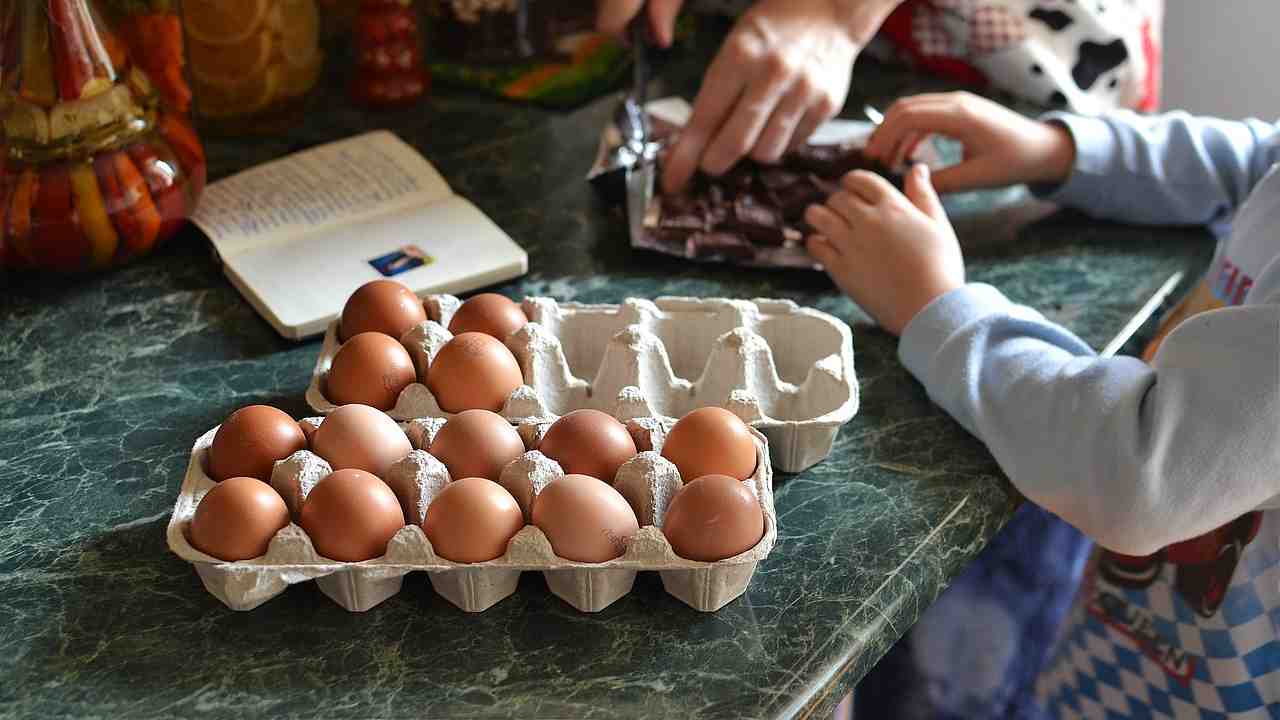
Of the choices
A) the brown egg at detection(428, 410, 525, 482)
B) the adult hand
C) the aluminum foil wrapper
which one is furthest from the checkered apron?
the brown egg at detection(428, 410, 525, 482)

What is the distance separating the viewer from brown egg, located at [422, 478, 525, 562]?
838mm

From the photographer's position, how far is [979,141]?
144cm

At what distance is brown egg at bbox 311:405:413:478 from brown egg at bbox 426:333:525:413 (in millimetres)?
80

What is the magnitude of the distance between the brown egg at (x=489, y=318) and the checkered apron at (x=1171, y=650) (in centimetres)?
68

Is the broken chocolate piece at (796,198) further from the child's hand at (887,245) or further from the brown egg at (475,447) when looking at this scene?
the brown egg at (475,447)

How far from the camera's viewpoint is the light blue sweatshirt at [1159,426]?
3.06 ft

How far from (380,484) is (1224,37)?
1.95 m

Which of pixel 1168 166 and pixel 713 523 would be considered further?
pixel 1168 166

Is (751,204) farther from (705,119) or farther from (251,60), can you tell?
(251,60)

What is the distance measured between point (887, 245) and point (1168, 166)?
411 millimetres

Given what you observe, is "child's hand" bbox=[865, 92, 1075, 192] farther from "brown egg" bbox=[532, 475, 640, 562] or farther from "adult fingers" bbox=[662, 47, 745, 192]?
"brown egg" bbox=[532, 475, 640, 562]

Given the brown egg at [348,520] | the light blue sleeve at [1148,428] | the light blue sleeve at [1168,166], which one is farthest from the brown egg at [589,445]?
the light blue sleeve at [1168,166]

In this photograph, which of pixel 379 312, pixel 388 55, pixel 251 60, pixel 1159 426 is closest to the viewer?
pixel 1159 426

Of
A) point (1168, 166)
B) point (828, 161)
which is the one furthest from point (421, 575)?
point (1168, 166)
